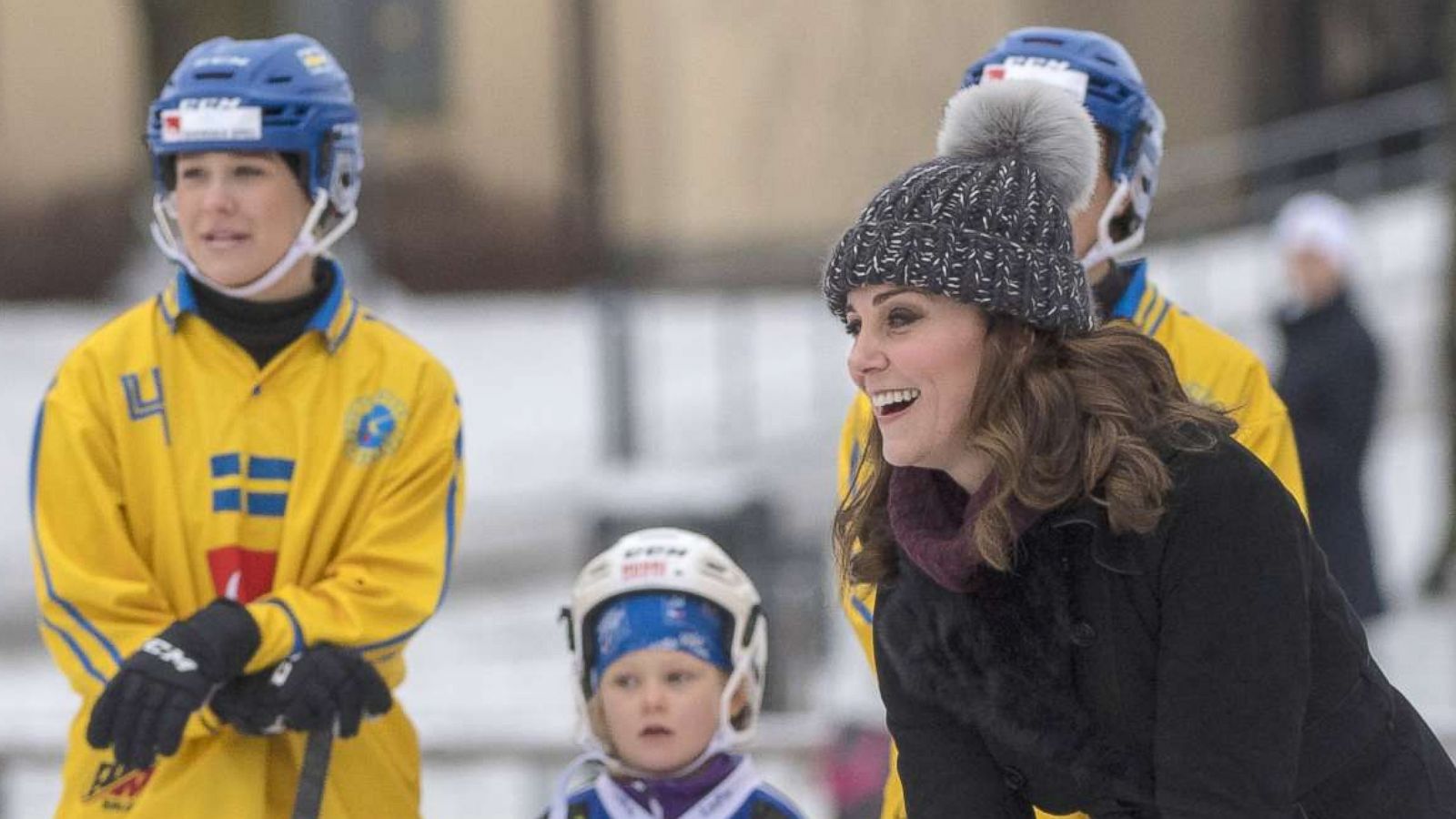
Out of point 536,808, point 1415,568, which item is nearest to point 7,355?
point 1415,568

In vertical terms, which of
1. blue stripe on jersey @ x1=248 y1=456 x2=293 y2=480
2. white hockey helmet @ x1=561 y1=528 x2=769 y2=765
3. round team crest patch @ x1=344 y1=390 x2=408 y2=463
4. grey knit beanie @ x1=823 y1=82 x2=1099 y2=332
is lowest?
white hockey helmet @ x1=561 y1=528 x2=769 y2=765

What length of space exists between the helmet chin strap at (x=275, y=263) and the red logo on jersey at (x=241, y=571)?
43 centimetres

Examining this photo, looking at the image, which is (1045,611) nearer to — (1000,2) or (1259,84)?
(1000,2)

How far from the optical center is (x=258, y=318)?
3879 mm

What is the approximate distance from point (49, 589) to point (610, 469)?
4572 mm

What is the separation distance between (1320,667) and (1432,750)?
0.24 m

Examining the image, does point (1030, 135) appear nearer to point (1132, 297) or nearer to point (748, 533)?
point (1132, 297)

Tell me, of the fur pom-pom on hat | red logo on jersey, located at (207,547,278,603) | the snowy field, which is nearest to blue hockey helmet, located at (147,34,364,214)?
red logo on jersey, located at (207,547,278,603)

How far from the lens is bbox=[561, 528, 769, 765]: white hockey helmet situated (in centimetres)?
398

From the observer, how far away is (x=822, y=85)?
1071cm

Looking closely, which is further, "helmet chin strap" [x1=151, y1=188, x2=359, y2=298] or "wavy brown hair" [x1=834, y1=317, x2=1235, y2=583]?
"helmet chin strap" [x1=151, y1=188, x2=359, y2=298]

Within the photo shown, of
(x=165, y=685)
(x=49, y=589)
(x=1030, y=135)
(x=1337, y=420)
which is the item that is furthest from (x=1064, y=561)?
(x=1337, y=420)

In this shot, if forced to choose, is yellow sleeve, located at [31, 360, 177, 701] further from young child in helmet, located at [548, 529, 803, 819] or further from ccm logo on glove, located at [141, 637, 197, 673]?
young child in helmet, located at [548, 529, 803, 819]

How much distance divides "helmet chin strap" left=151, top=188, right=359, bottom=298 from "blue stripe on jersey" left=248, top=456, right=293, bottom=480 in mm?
287
